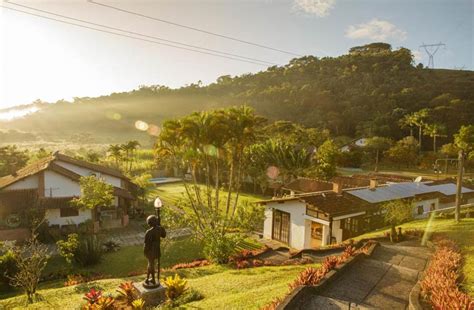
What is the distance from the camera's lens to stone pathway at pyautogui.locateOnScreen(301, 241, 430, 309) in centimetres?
947

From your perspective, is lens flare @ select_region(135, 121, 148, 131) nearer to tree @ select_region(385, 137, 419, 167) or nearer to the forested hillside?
the forested hillside

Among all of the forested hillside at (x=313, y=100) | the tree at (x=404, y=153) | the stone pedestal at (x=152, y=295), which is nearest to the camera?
the stone pedestal at (x=152, y=295)

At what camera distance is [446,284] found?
30.5 ft

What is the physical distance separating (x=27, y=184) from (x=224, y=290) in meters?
24.3

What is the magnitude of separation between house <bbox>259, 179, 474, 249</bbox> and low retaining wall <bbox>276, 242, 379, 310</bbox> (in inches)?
431

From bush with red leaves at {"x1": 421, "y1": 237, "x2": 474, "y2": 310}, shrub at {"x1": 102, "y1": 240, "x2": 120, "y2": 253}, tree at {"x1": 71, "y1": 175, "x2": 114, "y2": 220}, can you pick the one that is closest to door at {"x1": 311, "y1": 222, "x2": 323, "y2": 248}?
bush with red leaves at {"x1": 421, "y1": 237, "x2": 474, "y2": 310}

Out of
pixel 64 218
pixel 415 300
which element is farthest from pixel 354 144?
pixel 415 300

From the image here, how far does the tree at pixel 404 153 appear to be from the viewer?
68312mm

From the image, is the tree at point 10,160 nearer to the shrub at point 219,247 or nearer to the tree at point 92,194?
the tree at point 92,194

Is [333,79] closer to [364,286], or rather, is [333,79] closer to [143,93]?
[143,93]

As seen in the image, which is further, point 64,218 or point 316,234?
point 64,218

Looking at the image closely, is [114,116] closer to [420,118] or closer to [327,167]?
[420,118]

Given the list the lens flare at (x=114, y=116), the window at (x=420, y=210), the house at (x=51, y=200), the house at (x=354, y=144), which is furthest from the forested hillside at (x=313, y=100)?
the house at (x=51, y=200)

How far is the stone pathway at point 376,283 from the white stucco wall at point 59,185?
2537 cm
